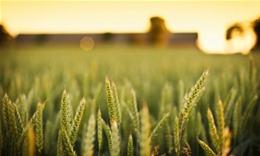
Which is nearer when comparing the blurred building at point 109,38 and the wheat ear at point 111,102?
the wheat ear at point 111,102

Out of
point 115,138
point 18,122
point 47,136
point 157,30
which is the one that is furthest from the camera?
point 157,30

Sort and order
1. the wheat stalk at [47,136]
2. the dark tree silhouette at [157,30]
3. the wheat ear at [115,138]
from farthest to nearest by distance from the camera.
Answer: the dark tree silhouette at [157,30] → the wheat stalk at [47,136] → the wheat ear at [115,138]

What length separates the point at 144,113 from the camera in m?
0.33

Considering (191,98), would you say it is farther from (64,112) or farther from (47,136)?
(47,136)

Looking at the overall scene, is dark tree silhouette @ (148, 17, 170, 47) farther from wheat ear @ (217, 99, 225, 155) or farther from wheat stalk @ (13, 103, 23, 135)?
wheat stalk @ (13, 103, 23, 135)

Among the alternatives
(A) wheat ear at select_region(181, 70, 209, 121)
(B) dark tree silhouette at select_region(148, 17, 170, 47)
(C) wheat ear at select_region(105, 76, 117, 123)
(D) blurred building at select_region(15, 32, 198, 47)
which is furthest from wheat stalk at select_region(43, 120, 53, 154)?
(D) blurred building at select_region(15, 32, 198, 47)

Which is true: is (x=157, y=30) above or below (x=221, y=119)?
above

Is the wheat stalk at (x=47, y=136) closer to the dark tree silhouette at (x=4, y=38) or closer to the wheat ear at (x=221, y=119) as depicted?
the wheat ear at (x=221, y=119)

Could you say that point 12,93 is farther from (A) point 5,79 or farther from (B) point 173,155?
(B) point 173,155

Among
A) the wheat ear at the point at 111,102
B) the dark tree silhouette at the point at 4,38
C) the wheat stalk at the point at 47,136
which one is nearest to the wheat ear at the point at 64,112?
the wheat ear at the point at 111,102

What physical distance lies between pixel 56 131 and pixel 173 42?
44011 millimetres

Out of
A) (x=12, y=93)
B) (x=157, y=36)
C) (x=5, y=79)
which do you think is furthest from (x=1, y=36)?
(x=157, y=36)

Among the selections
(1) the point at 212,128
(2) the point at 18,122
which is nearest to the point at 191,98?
(1) the point at 212,128

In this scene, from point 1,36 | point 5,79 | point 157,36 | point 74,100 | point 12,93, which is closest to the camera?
point 74,100
